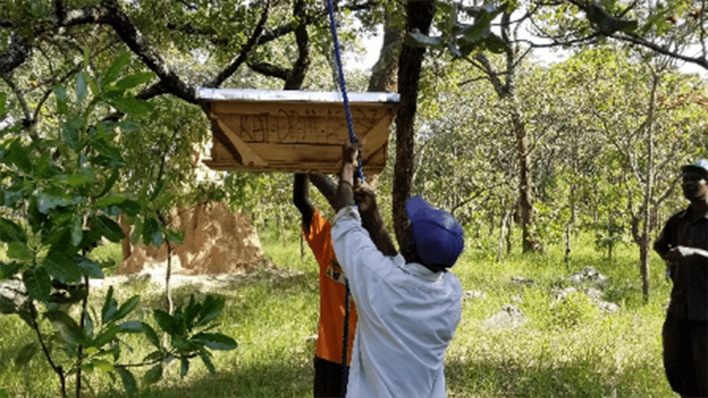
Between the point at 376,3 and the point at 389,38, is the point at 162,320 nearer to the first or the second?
the point at 376,3

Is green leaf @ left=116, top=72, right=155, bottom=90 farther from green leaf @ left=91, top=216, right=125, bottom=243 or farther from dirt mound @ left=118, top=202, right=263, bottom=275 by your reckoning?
dirt mound @ left=118, top=202, right=263, bottom=275

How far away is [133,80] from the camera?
1.73 m

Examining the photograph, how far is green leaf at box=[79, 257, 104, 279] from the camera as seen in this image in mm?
1625

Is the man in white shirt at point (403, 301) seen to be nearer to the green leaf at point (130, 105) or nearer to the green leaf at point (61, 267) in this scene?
the green leaf at point (130, 105)

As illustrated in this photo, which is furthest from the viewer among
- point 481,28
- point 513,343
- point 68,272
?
point 513,343

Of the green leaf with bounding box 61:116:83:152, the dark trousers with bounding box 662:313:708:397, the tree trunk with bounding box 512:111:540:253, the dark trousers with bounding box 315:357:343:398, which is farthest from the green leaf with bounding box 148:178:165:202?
the tree trunk with bounding box 512:111:540:253

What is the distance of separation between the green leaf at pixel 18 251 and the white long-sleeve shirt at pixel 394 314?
90cm

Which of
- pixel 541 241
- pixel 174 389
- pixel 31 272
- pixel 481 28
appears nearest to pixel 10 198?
pixel 31 272

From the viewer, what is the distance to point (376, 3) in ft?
21.2

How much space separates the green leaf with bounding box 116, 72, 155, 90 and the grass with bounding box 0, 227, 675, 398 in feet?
6.52

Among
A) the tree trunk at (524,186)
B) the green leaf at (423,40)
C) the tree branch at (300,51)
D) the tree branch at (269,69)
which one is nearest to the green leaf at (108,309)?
the green leaf at (423,40)

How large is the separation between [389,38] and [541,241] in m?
6.53

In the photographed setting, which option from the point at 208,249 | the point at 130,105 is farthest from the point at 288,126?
the point at 208,249

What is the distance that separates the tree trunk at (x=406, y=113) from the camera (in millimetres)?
3895
